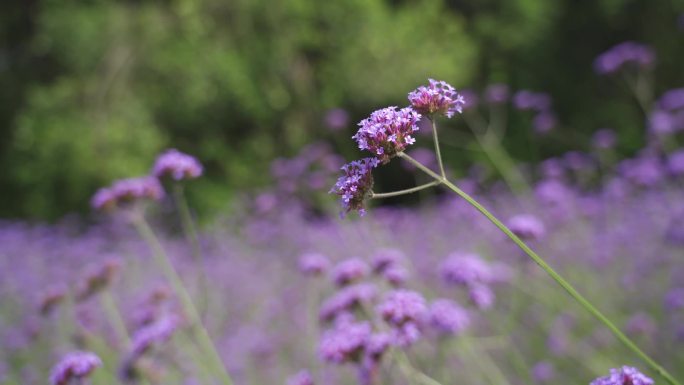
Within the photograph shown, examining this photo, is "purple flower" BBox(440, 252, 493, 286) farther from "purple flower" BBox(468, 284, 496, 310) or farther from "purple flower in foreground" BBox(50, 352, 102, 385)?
"purple flower in foreground" BBox(50, 352, 102, 385)

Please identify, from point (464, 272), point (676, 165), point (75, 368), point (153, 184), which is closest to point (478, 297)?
point (464, 272)

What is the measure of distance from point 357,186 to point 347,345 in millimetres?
1006

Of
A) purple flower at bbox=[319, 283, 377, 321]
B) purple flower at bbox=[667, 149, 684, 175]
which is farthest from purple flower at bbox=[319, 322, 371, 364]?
purple flower at bbox=[667, 149, 684, 175]

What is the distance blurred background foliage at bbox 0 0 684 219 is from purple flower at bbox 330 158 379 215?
10.2 metres

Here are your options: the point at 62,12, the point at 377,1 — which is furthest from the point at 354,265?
the point at 62,12

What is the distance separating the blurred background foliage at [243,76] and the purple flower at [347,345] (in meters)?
9.34

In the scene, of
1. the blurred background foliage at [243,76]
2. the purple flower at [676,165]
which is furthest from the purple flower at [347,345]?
the blurred background foliage at [243,76]

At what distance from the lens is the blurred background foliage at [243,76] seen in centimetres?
1187

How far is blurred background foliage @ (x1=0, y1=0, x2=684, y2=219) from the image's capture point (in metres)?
11.9

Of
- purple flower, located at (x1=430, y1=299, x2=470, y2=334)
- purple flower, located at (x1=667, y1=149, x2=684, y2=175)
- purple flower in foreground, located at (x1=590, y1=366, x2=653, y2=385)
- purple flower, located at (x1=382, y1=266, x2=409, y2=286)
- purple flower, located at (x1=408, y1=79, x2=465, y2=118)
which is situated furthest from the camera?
purple flower, located at (x1=667, y1=149, x2=684, y2=175)

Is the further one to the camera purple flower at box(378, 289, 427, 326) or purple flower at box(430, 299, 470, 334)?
purple flower at box(430, 299, 470, 334)

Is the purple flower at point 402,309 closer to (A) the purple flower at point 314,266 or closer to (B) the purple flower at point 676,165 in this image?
(A) the purple flower at point 314,266

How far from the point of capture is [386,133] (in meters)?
1.39

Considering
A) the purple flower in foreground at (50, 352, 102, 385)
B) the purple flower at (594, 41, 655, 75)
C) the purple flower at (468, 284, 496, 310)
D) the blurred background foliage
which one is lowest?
the purple flower at (468, 284, 496, 310)
